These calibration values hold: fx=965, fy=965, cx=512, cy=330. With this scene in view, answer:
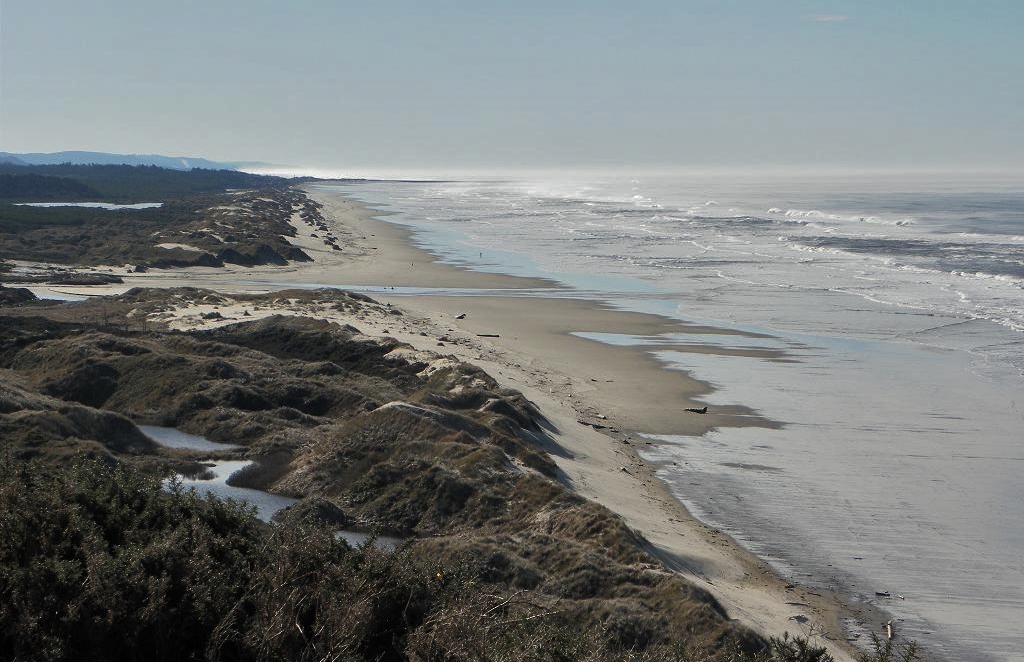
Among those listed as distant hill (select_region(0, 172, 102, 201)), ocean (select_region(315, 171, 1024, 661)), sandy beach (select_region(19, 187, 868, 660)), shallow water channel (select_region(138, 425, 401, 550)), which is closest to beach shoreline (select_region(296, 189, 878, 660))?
sandy beach (select_region(19, 187, 868, 660))

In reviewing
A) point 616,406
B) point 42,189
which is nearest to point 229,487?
point 616,406

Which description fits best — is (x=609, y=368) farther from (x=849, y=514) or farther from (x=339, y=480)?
(x=339, y=480)

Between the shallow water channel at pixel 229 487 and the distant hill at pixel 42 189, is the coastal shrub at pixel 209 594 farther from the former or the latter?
the distant hill at pixel 42 189

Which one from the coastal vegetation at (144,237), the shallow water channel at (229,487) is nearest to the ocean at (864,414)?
the shallow water channel at (229,487)

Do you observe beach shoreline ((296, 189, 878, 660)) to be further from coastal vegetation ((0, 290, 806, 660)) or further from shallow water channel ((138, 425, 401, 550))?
shallow water channel ((138, 425, 401, 550))

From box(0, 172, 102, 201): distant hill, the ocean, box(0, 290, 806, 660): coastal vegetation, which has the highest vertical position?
box(0, 172, 102, 201): distant hill

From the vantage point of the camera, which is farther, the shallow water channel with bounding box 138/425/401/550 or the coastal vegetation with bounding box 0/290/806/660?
the shallow water channel with bounding box 138/425/401/550
